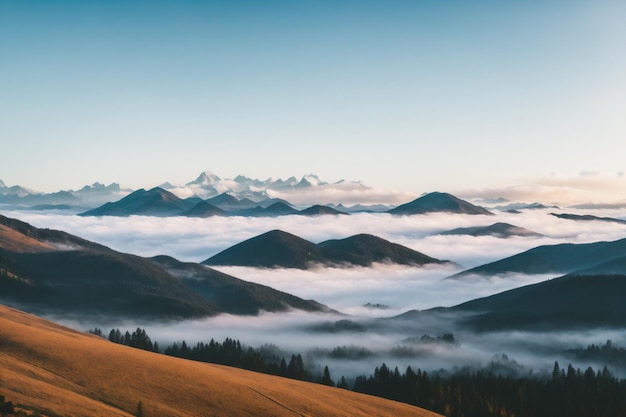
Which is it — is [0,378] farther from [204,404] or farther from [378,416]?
[378,416]

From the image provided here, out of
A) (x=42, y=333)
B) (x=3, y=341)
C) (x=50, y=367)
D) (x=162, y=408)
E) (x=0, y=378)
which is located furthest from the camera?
(x=42, y=333)

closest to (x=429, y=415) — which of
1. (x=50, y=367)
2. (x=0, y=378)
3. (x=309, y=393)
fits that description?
(x=309, y=393)

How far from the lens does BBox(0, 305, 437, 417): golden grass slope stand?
4277 inches

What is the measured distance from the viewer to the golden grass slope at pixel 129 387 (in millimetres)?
108625

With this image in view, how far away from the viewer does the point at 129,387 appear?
126 metres

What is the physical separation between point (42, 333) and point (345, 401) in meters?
84.5

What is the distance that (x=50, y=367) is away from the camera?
418 feet

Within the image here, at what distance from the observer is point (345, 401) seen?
163m

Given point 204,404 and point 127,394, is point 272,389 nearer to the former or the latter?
point 204,404

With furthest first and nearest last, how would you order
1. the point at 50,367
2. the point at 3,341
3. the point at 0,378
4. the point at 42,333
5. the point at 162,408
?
1. the point at 42,333
2. the point at 3,341
3. the point at 50,367
4. the point at 162,408
5. the point at 0,378

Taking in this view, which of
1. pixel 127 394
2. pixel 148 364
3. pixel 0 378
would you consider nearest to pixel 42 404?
pixel 0 378

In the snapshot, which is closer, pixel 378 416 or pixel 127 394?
pixel 127 394

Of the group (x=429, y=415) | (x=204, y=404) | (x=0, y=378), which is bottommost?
(x=429, y=415)

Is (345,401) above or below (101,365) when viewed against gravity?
below
